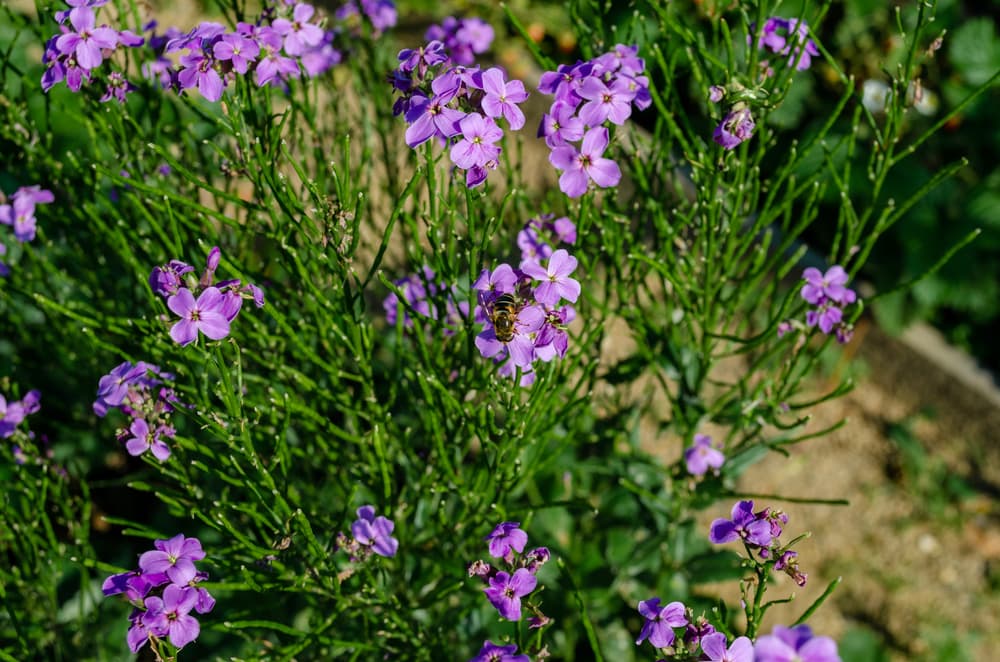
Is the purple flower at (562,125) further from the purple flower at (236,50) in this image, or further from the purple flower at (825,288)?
the purple flower at (825,288)

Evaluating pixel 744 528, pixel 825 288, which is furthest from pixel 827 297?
pixel 744 528

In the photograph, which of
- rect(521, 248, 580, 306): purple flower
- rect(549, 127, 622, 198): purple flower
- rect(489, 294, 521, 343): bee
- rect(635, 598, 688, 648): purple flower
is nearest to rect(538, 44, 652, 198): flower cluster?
rect(549, 127, 622, 198): purple flower

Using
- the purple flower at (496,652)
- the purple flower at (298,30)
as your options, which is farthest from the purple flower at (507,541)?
the purple flower at (298,30)

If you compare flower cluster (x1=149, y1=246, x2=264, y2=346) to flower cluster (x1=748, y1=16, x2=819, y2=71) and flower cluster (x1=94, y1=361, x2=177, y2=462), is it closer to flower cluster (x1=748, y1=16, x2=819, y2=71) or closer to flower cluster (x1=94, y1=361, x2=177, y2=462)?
flower cluster (x1=94, y1=361, x2=177, y2=462)

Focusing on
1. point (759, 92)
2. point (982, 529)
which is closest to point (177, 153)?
point (759, 92)

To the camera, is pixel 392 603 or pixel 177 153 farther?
pixel 177 153

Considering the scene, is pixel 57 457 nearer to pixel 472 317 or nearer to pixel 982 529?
pixel 472 317
